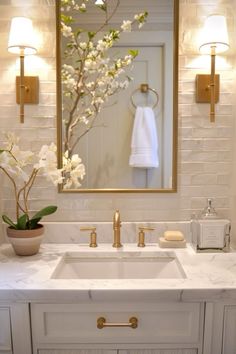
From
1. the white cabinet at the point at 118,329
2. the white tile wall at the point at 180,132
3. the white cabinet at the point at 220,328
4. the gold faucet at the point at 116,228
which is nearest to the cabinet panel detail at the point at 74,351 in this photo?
→ the white cabinet at the point at 118,329

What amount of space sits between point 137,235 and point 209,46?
93 centimetres

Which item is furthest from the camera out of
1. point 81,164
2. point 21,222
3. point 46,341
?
point 81,164

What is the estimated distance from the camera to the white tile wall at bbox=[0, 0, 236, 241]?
150cm

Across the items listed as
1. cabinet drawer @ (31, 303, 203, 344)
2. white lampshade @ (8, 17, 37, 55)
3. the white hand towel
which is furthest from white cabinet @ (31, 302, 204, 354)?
white lampshade @ (8, 17, 37, 55)

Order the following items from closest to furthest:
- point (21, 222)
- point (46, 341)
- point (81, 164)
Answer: point (46, 341)
point (21, 222)
point (81, 164)

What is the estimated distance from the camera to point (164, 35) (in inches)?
59.4

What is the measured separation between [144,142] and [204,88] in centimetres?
37

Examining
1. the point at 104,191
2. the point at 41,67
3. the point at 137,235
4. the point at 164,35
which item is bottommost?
the point at 137,235

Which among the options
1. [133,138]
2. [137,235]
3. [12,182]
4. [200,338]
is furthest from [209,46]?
[200,338]

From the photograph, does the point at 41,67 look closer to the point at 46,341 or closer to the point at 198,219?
the point at 198,219

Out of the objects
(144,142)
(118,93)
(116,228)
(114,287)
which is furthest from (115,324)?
(118,93)

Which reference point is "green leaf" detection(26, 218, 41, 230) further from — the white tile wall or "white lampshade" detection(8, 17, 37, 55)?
"white lampshade" detection(8, 17, 37, 55)

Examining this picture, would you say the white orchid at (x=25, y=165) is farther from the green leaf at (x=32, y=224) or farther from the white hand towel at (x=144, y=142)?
the white hand towel at (x=144, y=142)

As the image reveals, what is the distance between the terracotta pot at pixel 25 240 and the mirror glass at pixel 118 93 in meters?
0.28
